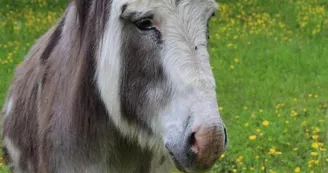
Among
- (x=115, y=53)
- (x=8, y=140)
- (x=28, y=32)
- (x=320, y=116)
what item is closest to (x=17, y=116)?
(x=8, y=140)

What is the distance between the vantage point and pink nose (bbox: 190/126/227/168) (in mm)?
2535

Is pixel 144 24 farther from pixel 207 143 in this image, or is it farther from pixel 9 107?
pixel 9 107

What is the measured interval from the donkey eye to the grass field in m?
3.31

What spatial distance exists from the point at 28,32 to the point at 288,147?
6.08 m

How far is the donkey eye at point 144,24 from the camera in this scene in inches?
109

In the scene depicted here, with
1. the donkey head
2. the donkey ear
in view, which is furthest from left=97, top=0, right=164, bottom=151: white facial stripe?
the donkey ear

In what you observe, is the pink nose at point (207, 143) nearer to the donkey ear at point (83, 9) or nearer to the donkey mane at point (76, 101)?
the donkey mane at point (76, 101)

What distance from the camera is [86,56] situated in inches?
123

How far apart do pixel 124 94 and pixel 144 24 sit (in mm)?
318

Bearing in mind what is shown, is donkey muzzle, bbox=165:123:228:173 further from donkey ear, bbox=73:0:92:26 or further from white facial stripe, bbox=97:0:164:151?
donkey ear, bbox=73:0:92:26

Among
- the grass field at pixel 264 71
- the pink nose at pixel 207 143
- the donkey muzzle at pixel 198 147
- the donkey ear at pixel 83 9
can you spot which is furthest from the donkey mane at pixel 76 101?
the grass field at pixel 264 71

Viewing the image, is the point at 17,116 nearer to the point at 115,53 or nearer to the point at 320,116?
the point at 115,53

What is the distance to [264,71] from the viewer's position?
9633mm

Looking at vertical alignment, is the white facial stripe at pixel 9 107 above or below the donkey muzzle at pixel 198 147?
below
